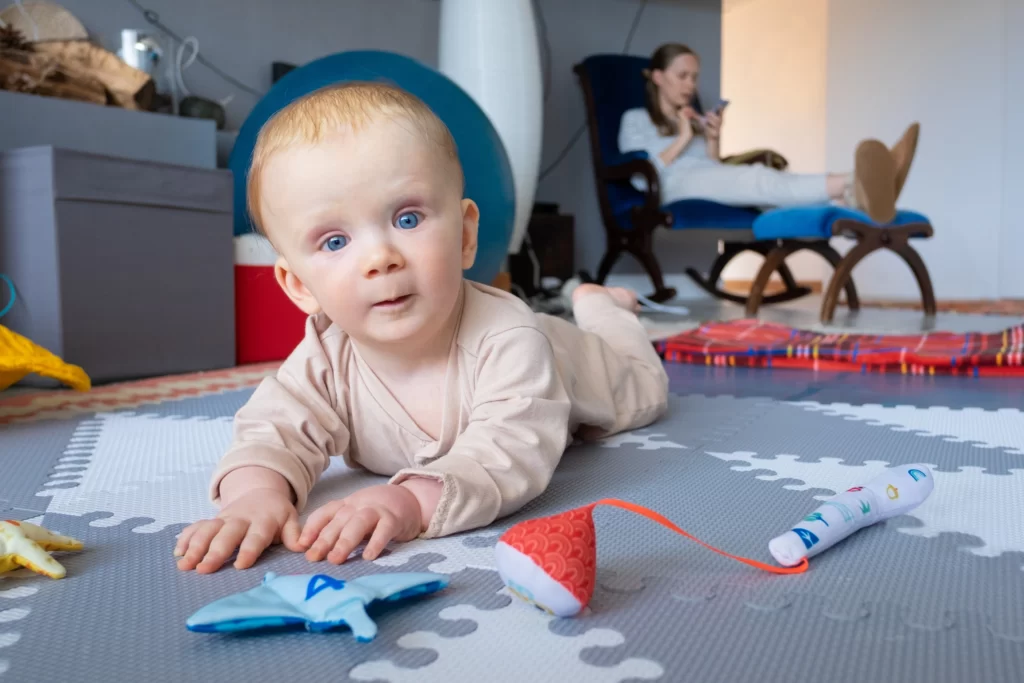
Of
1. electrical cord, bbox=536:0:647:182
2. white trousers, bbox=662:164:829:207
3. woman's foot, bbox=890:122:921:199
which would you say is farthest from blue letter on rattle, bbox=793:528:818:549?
electrical cord, bbox=536:0:647:182

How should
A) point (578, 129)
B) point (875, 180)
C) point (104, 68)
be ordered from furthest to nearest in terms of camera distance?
point (578, 129)
point (875, 180)
point (104, 68)

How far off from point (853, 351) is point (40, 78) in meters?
1.80

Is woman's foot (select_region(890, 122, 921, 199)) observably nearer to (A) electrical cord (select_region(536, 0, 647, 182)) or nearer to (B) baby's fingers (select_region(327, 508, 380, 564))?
(A) electrical cord (select_region(536, 0, 647, 182))

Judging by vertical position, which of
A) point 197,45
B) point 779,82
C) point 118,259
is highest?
point 779,82

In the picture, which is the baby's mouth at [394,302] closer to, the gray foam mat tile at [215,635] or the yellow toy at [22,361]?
the gray foam mat tile at [215,635]

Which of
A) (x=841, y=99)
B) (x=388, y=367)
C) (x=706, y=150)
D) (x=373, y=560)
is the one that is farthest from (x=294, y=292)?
(x=841, y=99)

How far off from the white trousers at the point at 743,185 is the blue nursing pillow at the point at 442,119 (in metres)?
1.67

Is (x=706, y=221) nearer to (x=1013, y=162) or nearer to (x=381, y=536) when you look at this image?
(x=1013, y=162)

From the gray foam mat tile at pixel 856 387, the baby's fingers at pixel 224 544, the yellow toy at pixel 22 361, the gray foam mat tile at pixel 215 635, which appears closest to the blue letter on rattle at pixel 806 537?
the gray foam mat tile at pixel 215 635

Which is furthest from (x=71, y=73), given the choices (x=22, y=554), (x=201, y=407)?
(x=22, y=554)

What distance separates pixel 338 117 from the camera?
784 millimetres

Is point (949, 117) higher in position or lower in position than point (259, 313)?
higher

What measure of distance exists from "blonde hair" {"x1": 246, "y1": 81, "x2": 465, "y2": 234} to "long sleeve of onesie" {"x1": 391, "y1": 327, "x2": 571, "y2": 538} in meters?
0.21

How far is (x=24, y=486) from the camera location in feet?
3.07
